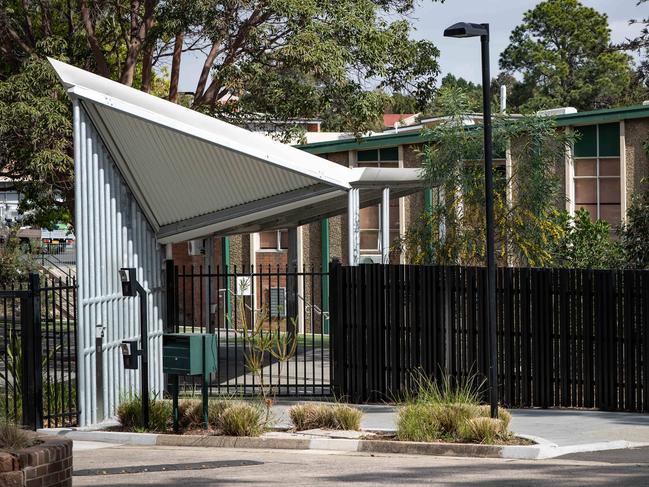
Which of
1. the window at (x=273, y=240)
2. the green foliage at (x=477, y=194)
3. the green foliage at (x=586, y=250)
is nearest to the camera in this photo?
the green foliage at (x=477, y=194)

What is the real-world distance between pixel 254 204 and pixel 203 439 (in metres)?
5.30

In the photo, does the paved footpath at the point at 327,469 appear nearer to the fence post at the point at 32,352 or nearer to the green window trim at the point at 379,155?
the fence post at the point at 32,352

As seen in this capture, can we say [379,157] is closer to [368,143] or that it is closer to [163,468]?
[368,143]

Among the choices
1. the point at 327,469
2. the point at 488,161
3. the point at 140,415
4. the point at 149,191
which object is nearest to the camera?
Answer: the point at 327,469

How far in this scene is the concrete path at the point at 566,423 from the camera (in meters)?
14.3

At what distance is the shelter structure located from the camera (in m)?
15.9

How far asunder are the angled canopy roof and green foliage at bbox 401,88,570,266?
1.20 m

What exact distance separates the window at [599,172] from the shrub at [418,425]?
67.5ft

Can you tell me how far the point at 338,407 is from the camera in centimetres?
1506

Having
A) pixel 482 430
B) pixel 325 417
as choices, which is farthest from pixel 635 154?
A: pixel 482 430

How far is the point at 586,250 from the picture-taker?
2717 cm

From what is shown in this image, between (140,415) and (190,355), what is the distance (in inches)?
52.4

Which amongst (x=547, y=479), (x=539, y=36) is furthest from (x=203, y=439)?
(x=539, y=36)

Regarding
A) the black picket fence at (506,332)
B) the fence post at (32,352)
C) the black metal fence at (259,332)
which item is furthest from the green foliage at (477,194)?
the fence post at (32,352)
